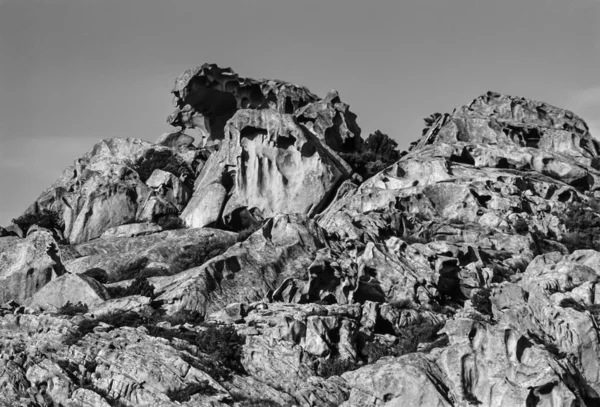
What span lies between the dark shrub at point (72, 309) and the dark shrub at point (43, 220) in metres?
17.9

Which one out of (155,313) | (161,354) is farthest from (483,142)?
(161,354)

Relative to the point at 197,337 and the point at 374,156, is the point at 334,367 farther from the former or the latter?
the point at 374,156

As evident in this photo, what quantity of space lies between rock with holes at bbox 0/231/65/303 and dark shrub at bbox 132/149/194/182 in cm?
1694

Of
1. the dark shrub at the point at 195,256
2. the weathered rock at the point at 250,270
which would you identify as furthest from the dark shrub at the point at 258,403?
the dark shrub at the point at 195,256

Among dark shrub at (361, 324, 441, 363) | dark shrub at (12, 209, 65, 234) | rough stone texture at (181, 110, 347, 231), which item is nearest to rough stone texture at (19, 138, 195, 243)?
dark shrub at (12, 209, 65, 234)

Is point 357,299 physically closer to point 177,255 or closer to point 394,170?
point 177,255

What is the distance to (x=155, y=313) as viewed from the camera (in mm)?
60031

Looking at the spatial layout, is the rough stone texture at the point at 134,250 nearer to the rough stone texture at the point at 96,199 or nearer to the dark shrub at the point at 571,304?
the rough stone texture at the point at 96,199

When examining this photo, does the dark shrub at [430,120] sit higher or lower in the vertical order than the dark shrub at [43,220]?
higher

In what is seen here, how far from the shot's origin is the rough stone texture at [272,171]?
81875 mm

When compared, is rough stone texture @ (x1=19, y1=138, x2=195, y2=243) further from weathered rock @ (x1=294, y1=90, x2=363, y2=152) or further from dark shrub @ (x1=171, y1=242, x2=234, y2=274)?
weathered rock @ (x1=294, y1=90, x2=363, y2=152)

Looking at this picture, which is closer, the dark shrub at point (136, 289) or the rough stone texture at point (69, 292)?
the rough stone texture at point (69, 292)

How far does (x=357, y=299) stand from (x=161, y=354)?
43.9 feet

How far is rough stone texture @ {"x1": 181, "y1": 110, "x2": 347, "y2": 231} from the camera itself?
8188cm
